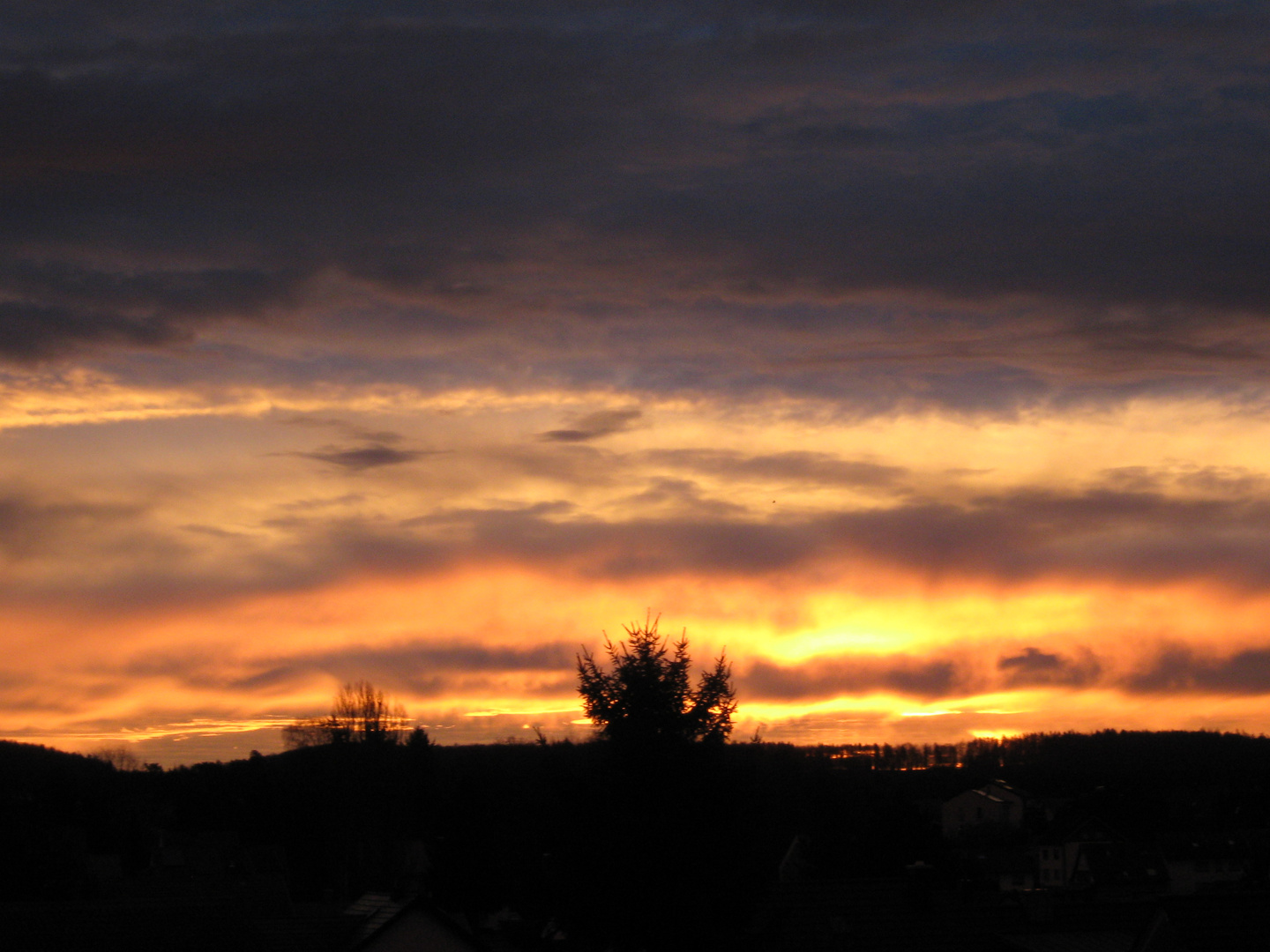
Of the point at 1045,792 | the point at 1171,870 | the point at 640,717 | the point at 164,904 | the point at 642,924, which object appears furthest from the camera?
the point at 1045,792

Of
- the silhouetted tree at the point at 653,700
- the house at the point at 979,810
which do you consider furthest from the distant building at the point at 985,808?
the silhouetted tree at the point at 653,700

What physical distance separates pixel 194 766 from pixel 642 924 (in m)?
141

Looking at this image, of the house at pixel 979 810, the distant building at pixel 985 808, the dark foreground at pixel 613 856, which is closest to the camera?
the dark foreground at pixel 613 856

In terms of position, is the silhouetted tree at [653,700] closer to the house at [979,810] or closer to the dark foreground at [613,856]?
the dark foreground at [613,856]

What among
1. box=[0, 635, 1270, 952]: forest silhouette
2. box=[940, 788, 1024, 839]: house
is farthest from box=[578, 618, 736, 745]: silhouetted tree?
box=[940, 788, 1024, 839]: house

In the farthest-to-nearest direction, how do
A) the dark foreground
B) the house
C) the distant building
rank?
the distant building, the house, the dark foreground

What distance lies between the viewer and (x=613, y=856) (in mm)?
18922

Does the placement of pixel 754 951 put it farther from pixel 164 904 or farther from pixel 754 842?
pixel 164 904

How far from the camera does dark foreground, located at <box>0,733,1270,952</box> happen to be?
63.0 feet

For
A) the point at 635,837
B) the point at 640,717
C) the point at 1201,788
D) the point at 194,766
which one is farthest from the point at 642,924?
the point at 1201,788

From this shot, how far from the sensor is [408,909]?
32.1m

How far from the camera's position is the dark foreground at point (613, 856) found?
19203mm

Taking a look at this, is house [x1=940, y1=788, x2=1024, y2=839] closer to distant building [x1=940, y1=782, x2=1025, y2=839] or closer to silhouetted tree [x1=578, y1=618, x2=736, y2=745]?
distant building [x1=940, y1=782, x2=1025, y2=839]

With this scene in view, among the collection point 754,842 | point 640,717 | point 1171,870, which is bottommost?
point 1171,870
